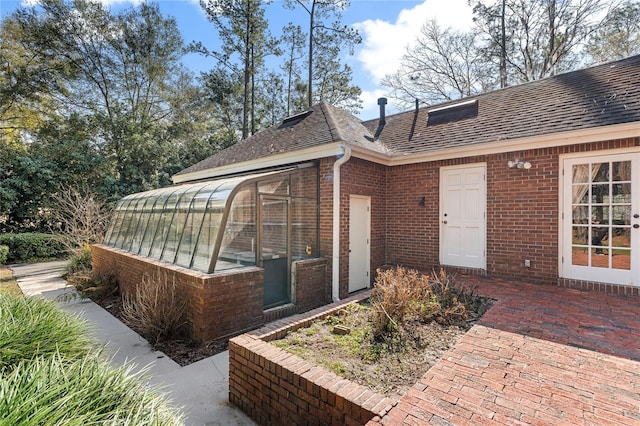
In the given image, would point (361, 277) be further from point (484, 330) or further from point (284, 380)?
point (284, 380)

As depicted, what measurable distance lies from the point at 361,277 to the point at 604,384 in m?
5.33

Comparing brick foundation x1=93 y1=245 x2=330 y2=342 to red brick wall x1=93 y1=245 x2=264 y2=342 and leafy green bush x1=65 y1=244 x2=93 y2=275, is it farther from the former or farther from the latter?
leafy green bush x1=65 y1=244 x2=93 y2=275

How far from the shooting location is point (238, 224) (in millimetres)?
5602

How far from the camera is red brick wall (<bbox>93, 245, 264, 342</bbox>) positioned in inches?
187

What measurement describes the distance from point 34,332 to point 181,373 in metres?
1.71

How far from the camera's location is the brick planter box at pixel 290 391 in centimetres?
240

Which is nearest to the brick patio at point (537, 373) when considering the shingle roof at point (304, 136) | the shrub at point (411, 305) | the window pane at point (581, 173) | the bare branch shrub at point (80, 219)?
the shrub at point (411, 305)

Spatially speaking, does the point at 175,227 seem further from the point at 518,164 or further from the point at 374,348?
the point at 518,164

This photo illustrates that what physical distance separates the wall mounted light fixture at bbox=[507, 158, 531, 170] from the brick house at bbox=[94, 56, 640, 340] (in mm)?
18

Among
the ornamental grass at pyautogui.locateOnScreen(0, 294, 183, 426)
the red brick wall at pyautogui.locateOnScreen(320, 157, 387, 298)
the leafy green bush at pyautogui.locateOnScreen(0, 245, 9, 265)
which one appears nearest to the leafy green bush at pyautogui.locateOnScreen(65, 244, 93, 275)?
the leafy green bush at pyautogui.locateOnScreen(0, 245, 9, 265)

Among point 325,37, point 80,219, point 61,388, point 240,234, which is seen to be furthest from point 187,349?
point 325,37

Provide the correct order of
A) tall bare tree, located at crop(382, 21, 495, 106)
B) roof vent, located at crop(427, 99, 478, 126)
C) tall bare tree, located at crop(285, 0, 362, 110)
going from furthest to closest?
tall bare tree, located at crop(285, 0, 362, 110) < tall bare tree, located at crop(382, 21, 495, 106) < roof vent, located at crop(427, 99, 478, 126)

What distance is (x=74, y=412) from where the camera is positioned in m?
1.89

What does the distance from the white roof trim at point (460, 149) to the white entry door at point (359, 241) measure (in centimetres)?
118
